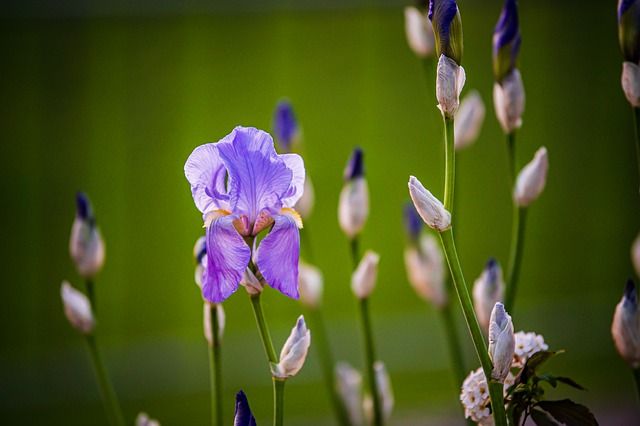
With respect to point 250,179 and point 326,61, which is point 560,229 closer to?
point 326,61

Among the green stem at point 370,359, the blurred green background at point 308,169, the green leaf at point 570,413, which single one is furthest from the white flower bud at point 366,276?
the blurred green background at point 308,169

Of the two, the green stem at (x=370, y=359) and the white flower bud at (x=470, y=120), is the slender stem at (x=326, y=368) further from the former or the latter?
the white flower bud at (x=470, y=120)

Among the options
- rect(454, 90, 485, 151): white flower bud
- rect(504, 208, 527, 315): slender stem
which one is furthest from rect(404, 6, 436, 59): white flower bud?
rect(504, 208, 527, 315): slender stem

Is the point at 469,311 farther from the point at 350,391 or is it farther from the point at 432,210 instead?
the point at 350,391

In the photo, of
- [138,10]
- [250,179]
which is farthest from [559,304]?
[250,179]

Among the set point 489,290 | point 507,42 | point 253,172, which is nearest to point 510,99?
point 507,42

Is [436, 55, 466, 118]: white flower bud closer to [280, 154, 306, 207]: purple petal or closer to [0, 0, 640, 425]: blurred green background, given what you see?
[280, 154, 306, 207]: purple petal
